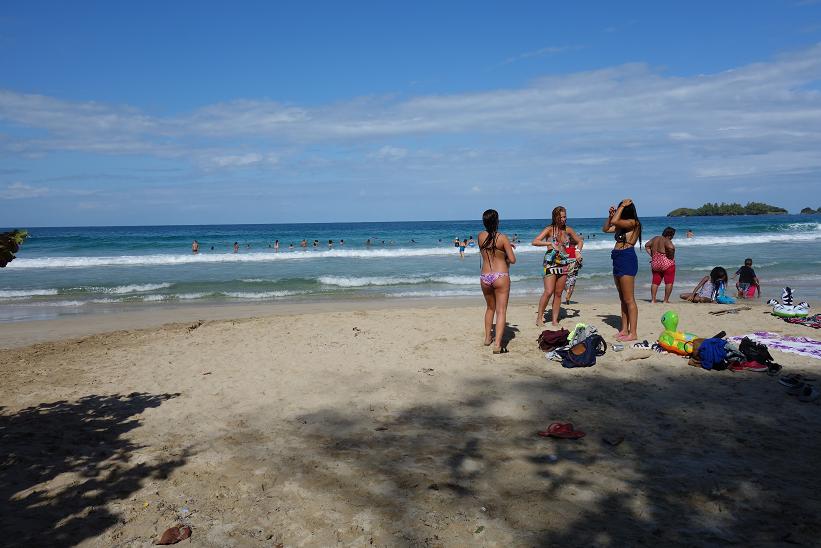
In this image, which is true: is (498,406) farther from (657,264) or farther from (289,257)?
(289,257)

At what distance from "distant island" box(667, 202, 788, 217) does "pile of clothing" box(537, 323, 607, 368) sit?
348 feet

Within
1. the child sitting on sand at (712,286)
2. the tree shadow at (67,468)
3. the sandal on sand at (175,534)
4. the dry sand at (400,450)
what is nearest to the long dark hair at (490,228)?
the dry sand at (400,450)

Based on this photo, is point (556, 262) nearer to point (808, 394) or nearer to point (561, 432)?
point (808, 394)

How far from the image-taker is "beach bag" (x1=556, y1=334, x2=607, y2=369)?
22.3ft

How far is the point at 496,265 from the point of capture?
7.27 metres

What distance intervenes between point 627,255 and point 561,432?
3.82m

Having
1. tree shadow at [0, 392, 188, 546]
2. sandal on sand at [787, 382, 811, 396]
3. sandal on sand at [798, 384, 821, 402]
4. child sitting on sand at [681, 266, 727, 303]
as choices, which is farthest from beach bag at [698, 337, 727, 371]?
tree shadow at [0, 392, 188, 546]

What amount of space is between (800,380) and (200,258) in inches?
1141

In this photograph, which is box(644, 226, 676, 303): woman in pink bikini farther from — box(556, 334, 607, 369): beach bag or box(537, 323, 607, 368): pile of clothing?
box(556, 334, 607, 369): beach bag

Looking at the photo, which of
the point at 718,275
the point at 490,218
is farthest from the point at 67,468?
the point at 718,275

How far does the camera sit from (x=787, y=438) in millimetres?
4559

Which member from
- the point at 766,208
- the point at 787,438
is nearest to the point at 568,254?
the point at 787,438

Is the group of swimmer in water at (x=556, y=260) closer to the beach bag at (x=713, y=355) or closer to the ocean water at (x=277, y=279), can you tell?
the beach bag at (x=713, y=355)

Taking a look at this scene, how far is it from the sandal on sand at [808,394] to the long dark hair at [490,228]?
11.9 feet
